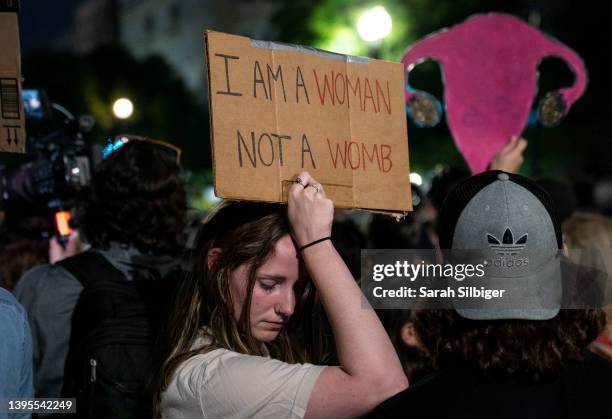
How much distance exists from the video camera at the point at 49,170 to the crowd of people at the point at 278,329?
27cm

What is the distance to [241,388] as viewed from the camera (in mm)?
2057

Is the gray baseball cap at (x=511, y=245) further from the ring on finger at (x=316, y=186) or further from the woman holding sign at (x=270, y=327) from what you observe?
the ring on finger at (x=316, y=186)

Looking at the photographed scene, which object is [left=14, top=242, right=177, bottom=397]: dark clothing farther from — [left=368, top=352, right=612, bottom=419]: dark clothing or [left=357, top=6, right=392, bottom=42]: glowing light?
[left=357, top=6, right=392, bottom=42]: glowing light

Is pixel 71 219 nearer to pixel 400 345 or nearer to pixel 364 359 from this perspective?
pixel 400 345

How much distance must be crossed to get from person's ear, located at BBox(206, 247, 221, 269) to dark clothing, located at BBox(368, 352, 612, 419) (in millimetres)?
744

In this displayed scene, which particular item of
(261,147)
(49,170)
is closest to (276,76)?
(261,147)

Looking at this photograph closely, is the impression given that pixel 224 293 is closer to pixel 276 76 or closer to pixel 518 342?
pixel 276 76

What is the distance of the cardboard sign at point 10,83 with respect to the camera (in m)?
2.50

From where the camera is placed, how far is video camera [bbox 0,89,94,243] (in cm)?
347

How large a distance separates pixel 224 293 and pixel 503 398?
893 millimetres

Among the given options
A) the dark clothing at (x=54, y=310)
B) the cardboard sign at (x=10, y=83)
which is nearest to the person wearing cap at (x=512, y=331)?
the cardboard sign at (x=10, y=83)

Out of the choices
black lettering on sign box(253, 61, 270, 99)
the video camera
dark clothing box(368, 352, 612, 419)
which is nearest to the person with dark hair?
the video camera

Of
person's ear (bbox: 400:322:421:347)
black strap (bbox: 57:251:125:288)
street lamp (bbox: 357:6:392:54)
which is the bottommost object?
person's ear (bbox: 400:322:421:347)

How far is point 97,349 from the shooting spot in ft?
8.61
